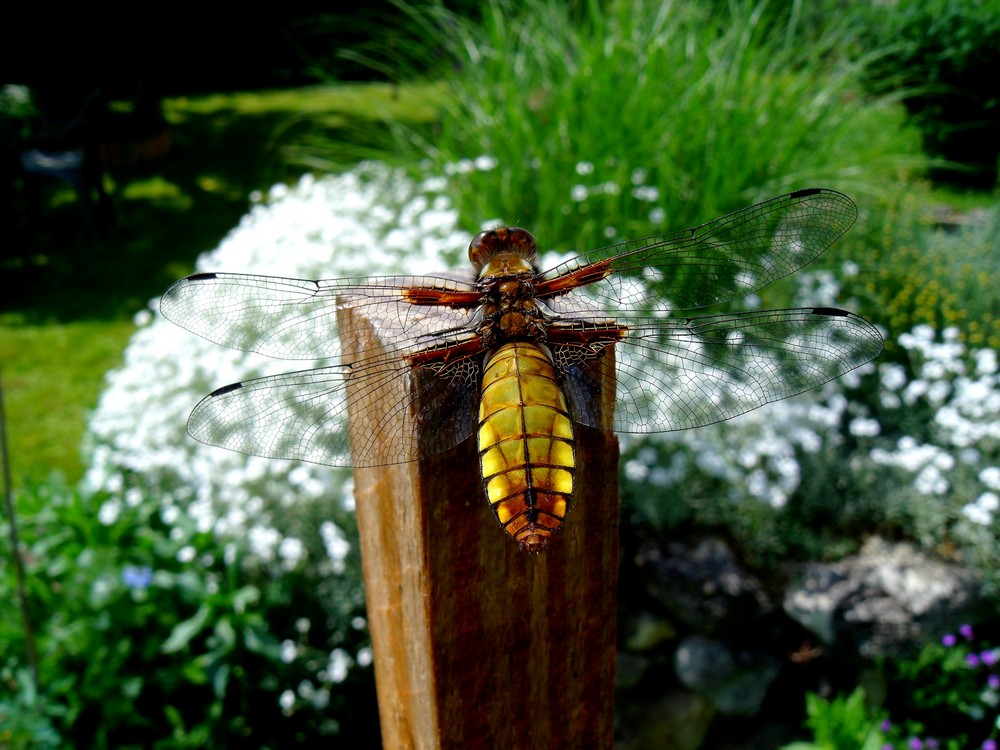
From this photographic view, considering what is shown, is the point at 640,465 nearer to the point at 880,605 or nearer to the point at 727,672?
the point at 727,672

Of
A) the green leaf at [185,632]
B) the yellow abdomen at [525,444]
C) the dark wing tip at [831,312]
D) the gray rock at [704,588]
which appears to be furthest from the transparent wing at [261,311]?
the gray rock at [704,588]

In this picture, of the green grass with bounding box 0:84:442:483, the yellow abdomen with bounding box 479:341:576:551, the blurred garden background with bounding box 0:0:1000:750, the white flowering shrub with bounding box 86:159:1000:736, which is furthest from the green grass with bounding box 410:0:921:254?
the yellow abdomen with bounding box 479:341:576:551

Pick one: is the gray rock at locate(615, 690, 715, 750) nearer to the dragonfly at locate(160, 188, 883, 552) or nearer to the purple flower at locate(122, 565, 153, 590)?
the purple flower at locate(122, 565, 153, 590)

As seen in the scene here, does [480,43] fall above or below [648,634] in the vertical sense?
above

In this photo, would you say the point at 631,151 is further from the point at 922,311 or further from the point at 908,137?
the point at 908,137

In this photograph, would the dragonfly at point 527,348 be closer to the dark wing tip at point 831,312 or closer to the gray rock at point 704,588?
the dark wing tip at point 831,312

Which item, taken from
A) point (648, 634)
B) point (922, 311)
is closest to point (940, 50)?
point (922, 311)
